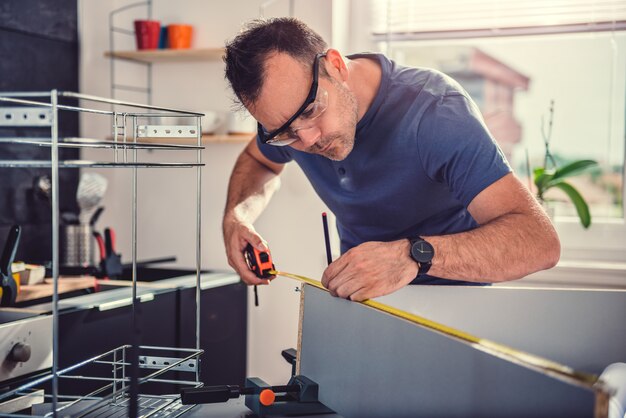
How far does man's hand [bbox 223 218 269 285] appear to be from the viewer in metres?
1.57

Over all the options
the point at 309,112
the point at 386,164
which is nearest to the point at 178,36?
the point at 386,164

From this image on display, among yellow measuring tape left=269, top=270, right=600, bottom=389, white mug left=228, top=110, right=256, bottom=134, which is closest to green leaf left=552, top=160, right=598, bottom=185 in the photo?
white mug left=228, top=110, right=256, bottom=134

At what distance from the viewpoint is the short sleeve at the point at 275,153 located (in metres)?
2.04

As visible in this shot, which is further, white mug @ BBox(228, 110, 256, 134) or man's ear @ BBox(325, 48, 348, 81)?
white mug @ BBox(228, 110, 256, 134)

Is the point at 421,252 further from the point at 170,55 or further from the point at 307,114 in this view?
the point at 170,55

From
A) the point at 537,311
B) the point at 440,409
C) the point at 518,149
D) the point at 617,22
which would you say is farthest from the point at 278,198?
the point at 440,409

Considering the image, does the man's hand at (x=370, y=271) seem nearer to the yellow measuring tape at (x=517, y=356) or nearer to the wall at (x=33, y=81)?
the yellow measuring tape at (x=517, y=356)

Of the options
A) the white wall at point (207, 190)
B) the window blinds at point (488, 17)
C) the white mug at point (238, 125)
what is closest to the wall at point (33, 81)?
the white wall at point (207, 190)

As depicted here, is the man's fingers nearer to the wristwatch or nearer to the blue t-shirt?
the wristwatch

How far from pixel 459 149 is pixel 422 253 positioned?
0.92 feet

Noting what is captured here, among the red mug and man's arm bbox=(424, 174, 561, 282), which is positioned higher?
the red mug

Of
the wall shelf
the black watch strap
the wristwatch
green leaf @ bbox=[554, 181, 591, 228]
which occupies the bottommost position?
the black watch strap

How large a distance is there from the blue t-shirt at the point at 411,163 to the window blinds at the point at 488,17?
125 centimetres

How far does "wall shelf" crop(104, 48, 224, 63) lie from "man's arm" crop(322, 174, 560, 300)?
5.49ft
